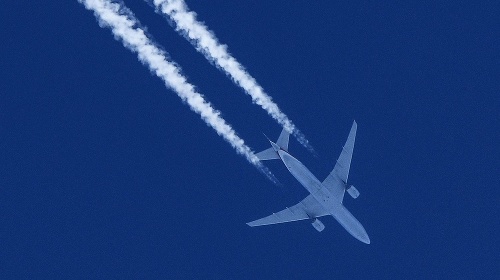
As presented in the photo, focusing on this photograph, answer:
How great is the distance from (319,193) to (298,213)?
3.28 m

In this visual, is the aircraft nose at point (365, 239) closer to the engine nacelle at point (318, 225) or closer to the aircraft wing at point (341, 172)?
the engine nacelle at point (318, 225)

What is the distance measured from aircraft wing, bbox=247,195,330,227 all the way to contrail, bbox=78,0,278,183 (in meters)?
8.32

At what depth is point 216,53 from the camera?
2142 inches

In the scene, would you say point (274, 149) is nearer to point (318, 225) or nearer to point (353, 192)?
point (353, 192)

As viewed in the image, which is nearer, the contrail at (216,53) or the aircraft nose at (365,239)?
the contrail at (216,53)

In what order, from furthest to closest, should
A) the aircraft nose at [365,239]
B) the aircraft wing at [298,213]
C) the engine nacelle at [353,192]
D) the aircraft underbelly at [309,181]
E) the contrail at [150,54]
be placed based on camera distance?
1. the aircraft wing at [298,213]
2. the aircraft nose at [365,239]
3. the engine nacelle at [353,192]
4. the aircraft underbelly at [309,181]
5. the contrail at [150,54]

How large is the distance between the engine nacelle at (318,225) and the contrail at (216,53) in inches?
266

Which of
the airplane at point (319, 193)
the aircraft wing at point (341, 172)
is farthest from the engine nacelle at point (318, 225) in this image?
the aircraft wing at point (341, 172)

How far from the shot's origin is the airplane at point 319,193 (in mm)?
56219

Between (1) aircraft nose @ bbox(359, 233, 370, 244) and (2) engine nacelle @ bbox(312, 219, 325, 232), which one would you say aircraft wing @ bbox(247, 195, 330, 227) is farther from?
(1) aircraft nose @ bbox(359, 233, 370, 244)

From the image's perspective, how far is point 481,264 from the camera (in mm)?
60469

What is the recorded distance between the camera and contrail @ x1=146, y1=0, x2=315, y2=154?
175 feet

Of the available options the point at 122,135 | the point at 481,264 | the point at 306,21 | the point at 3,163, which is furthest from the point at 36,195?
the point at 481,264

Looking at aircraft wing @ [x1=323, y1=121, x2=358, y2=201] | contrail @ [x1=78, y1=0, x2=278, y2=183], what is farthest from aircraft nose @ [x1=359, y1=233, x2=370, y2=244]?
contrail @ [x1=78, y1=0, x2=278, y2=183]
